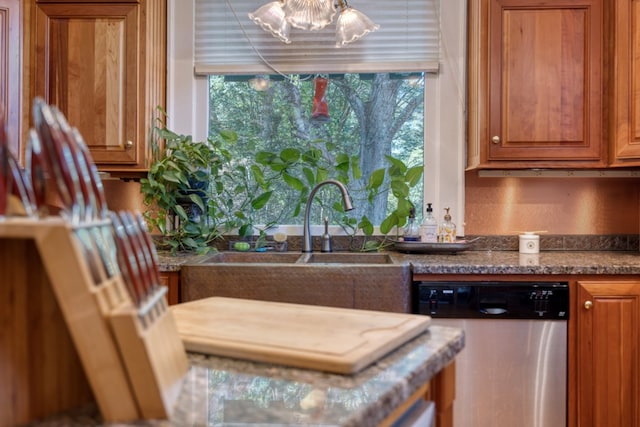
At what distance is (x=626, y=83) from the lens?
87.4 inches

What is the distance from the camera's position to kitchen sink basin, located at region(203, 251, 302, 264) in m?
2.43

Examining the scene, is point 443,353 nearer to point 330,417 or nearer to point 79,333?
point 330,417

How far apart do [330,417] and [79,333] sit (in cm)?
29

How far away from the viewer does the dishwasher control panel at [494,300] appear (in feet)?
6.51

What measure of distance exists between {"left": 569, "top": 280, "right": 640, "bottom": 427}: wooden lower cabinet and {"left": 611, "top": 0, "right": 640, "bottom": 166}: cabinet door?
0.61 m

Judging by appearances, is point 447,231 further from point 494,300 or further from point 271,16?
point 271,16

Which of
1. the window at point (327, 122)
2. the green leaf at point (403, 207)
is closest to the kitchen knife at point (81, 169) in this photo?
the green leaf at point (403, 207)

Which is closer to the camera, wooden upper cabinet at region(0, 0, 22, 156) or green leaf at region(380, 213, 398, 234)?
wooden upper cabinet at region(0, 0, 22, 156)

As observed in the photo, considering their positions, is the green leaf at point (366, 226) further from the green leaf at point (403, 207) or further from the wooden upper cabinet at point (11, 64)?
the wooden upper cabinet at point (11, 64)

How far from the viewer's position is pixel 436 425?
0.93 meters

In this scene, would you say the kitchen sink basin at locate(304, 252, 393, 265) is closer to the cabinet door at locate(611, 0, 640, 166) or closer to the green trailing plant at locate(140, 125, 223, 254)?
the green trailing plant at locate(140, 125, 223, 254)

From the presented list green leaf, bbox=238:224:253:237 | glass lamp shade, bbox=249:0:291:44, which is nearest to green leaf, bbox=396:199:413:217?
green leaf, bbox=238:224:253:237

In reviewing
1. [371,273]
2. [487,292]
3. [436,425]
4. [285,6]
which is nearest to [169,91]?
[285,6]

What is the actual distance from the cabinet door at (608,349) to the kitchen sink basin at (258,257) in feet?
4.07
